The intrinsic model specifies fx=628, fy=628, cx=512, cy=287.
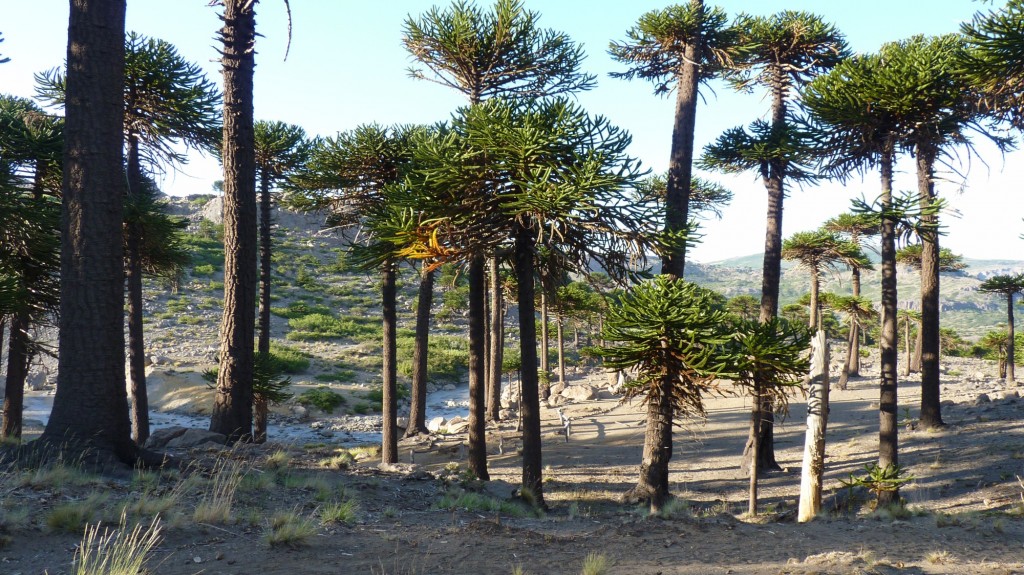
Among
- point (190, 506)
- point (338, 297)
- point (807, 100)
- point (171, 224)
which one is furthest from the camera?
point (338, 297)

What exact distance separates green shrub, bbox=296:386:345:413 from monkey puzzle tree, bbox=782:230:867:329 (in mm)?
20078

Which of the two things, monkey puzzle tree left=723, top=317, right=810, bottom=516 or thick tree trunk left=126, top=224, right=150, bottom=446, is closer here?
monkey puzzle tree left=723, top=317, right=810, bottom=516

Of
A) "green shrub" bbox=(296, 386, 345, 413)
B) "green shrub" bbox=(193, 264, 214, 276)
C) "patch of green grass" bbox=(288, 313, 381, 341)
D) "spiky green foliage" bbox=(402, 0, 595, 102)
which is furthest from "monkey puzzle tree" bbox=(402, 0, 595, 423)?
"green shrub" bbox=(193, 264, 214, 276)

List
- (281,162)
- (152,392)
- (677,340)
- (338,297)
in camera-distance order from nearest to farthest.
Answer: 1. (677,340)
2. (281,162)
3. (152,392)
4. (338,297)

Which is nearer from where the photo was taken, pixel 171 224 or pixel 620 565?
pixel 620 565

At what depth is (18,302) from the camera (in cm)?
1009

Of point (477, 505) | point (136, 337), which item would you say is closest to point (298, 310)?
point (136, 337)

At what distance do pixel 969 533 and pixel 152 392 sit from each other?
29937 mm

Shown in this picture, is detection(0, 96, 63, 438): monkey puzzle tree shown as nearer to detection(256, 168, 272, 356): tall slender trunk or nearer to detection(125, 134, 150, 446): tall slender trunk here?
detection(125, 134, 150, 446): tall slender trunk

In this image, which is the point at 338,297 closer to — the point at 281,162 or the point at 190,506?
the point at 281,162

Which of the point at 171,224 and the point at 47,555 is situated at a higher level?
the point at 171,224

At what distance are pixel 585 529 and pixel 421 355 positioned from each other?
34.9 feet

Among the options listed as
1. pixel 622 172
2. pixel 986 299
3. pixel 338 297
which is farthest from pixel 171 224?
pixel 986 299

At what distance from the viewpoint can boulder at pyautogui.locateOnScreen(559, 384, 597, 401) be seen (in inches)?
1202
